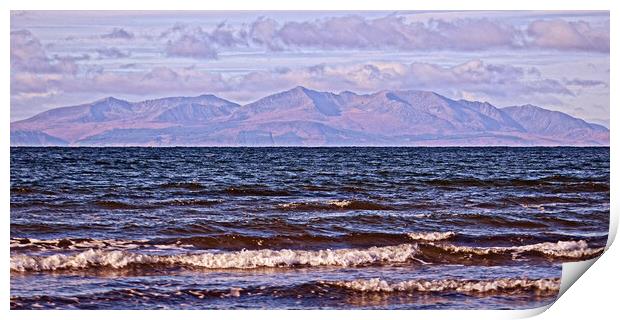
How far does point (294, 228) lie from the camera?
8.09 m

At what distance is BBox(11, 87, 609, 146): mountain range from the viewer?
7.84 meters

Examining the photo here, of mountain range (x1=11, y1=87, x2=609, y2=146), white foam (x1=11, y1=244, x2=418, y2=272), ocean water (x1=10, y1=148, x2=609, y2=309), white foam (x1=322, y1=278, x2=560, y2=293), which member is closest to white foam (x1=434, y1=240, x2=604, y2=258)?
ocean water (x1=10, y1=148, x2=609, y2=309)

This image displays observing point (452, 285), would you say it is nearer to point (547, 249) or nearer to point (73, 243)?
point (547, 249)

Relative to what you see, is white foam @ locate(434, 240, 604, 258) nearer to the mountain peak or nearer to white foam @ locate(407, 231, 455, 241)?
white foam @ locate(407, 231, 455, 241)

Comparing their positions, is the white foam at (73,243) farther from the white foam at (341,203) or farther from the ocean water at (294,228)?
the white foam at (341,203)

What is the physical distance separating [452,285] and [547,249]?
113cm

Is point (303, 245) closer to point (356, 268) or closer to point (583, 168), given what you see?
point (356, 268)

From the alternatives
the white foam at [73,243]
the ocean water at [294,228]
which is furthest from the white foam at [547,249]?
the white foam at [73,243]

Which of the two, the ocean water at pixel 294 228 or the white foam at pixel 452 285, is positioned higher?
the ocean water at pixel 294 228

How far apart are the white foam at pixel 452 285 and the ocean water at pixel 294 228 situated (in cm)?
1

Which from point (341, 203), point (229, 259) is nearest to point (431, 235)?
point (341, 203)

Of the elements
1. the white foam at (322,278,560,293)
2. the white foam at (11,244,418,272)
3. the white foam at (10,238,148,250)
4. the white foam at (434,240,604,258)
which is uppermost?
the white foam at (10,238,148,250)

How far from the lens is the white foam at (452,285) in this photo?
7.10 metres

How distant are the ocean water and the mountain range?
377 mm
